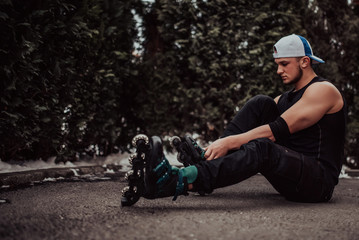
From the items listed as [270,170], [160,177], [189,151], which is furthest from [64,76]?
[270,170]

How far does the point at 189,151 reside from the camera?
8.64 ft

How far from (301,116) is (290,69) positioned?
48 cm

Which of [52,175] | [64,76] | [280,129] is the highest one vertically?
[64,76]

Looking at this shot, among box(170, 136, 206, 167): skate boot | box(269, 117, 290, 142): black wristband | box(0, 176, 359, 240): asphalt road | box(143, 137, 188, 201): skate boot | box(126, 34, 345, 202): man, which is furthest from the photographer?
box(269, 117, 290, 142): black wristband

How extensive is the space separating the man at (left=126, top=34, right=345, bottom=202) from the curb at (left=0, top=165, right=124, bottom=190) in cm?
171

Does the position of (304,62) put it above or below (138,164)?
above

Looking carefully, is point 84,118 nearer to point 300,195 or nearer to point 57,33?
point 57,33

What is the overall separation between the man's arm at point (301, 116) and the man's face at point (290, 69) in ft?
0.90

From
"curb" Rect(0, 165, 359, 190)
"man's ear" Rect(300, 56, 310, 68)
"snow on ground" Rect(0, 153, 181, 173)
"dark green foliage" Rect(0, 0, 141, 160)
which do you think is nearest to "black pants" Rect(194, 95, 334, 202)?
"man's ear" Rect(300, 56, 310, 68)

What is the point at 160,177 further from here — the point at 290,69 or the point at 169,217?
the point at 290,69

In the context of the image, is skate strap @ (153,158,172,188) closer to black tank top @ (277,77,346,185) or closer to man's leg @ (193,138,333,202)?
man's leg @ (193,138,333,202)

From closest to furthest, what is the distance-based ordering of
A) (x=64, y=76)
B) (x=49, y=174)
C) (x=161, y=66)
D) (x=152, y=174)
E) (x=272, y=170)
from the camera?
1. (x=152, y=174)
2. (x=272, y=170)
3. (x=49, y=174)
4. (x=64, y=76)
5. (x=161, y=66)

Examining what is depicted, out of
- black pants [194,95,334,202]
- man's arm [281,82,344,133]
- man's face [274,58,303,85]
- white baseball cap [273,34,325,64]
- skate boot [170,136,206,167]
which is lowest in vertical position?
black pants [194,95,334,202]

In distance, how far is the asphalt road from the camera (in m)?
1.86
